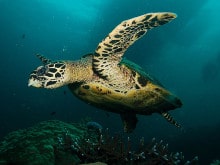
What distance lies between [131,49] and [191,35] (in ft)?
52.9

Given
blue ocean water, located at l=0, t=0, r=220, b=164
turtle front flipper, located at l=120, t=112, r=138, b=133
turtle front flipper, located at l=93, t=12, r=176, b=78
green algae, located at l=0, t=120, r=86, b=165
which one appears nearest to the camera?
turtle front flipper, located at l=93, t=12, r=176, b=78

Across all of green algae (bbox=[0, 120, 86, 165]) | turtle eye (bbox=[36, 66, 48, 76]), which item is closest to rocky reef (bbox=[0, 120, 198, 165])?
green algae (bbox=[0, 120, 86, 165])

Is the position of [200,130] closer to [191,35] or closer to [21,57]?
[191,35]

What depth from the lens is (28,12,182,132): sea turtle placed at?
3.36m

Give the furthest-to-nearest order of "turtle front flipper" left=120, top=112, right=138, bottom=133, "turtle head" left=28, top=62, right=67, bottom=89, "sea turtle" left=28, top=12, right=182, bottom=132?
"turtle front flipper" left=120, top=112, right=138, bottom=133 → "turtle head" left=28, top=62, right=67, bottom=89 → "sea turtle" left=28, top=12, right=182, bottom=132

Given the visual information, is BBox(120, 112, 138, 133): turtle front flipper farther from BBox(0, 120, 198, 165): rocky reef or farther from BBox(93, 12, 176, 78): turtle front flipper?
BBox(93, 12, 176, 78): turtle front flipper

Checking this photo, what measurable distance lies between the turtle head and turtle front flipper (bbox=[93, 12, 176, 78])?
0.54 meters

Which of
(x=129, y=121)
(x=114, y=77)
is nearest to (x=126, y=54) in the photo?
(x=129, y=121)

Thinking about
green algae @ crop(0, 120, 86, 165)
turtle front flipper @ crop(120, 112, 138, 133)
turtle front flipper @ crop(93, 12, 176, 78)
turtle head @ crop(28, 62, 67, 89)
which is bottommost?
green algae @ crop(0, 120, 86, 165)

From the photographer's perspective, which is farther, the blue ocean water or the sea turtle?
the blue ocean water

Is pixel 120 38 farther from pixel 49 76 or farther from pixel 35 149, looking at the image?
pixel 35 149

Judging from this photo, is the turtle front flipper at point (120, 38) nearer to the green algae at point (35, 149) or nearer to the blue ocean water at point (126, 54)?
the green algae at point (35, 149)

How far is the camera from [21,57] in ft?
195

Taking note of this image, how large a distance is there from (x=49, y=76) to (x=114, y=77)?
41.6 inches
